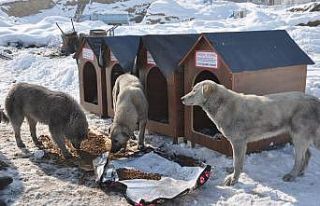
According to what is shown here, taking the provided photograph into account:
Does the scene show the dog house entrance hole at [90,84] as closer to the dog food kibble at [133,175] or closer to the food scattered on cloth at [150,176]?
the food scattered on cloth at [150,176]

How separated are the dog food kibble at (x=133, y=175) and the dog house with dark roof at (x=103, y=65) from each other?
3.31m

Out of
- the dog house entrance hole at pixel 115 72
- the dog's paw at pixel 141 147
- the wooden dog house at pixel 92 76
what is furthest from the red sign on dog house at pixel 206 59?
the wooden dog house at pixel 92 76

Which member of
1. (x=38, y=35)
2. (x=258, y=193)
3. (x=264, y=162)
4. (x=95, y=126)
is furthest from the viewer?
(x=38, y=35)

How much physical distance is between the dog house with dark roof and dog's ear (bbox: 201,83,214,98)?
3.09m

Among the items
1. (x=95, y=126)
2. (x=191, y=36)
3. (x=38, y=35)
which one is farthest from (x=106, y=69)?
(x=38, y=35)

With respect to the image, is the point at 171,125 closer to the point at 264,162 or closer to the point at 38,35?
the point at 264,162

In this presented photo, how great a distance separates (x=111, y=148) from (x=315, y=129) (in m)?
3.59

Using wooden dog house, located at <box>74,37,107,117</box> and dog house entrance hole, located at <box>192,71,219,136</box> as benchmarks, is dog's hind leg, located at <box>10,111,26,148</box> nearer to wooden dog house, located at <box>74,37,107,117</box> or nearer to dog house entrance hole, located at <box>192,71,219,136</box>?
wooden dog house, located at <box>74,37,107,117</box>

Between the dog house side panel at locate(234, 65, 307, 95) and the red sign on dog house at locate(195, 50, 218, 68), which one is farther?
the red sign on dog house at locate(195, 50, 218, 68)

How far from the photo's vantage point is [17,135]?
8.25 metres

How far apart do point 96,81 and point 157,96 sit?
2.34 meters

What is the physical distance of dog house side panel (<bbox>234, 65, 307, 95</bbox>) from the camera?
24.2 ft

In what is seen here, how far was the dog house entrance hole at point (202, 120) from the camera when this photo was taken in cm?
871

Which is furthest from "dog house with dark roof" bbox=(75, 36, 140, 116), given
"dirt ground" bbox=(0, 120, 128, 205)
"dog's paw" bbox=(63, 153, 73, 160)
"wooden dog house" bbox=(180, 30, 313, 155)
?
"dirt ground" bbox=(0, 120, 128, 205)
